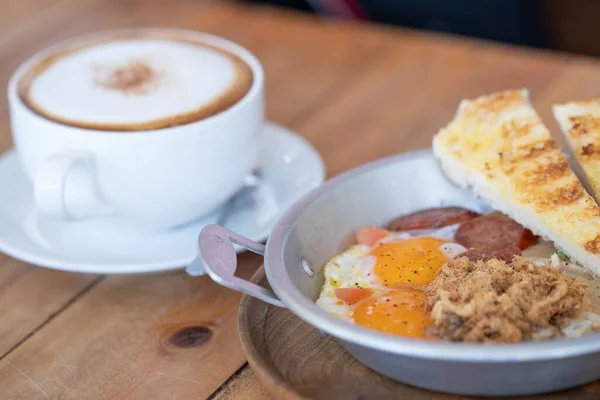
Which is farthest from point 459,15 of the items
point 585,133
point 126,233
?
point 126,233

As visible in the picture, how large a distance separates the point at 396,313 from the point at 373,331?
0.41ft

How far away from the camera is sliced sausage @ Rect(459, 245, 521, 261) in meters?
0.99

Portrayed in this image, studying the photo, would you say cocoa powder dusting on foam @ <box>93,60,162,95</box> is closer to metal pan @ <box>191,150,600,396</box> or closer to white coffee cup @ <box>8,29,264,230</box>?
white coffee cup @ <box>8,29,264,230</box>

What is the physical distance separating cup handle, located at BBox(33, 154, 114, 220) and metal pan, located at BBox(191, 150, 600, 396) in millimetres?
334

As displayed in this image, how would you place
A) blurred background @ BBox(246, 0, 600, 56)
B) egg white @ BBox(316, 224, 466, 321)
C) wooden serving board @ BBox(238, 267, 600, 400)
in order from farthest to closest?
1. blurred background @ BBox(246, 0, 600, 56)
2. egg white @ BBox(316, 224, 466, 321)
3. wooden serving board @ BBox(238, 267, 600, 400)

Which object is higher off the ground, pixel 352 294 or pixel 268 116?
pixel 352 294

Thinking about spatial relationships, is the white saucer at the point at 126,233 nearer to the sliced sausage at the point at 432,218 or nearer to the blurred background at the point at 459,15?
the sliced sausage at the point at 432,218

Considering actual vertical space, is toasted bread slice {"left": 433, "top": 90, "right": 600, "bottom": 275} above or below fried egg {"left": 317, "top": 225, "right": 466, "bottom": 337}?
above

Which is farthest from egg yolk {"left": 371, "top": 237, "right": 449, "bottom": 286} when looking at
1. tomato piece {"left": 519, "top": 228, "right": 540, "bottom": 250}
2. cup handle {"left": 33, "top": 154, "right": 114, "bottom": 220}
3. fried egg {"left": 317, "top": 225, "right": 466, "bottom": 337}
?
cup handle {"left": 33, "top": 154, "right": 114, "bottom": 220}

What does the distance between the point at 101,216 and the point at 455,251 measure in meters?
0.57

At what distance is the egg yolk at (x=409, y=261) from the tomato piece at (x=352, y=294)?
0.12 ft

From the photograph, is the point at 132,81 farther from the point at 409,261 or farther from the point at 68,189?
the point at 409,261

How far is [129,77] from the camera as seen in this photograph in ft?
4.31

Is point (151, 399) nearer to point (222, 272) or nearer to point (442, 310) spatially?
point (222, 272)
